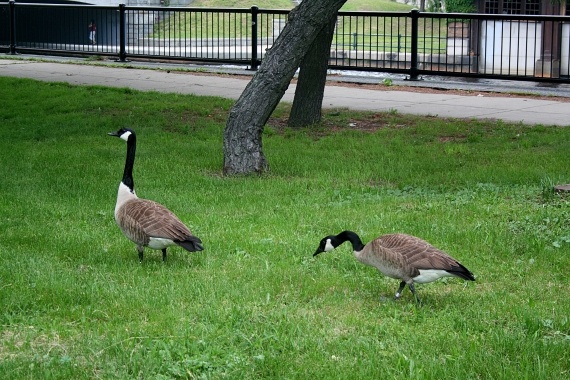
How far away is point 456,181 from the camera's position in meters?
10.8

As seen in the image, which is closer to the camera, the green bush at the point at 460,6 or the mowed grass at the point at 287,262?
the mowed grass at the point at 287,262

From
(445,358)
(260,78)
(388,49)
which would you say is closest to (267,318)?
(445,358)

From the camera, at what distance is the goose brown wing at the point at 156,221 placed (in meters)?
7.02

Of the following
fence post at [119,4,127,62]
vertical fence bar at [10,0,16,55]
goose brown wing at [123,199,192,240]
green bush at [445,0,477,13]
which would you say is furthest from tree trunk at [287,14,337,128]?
green bush at [445,0,477,13]

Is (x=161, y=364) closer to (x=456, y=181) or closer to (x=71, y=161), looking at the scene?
(x=456, y=181)

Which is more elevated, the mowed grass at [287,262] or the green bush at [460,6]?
the green bush at [460,6]

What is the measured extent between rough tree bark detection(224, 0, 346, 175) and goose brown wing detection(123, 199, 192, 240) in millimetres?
4154

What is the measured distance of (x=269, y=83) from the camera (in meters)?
11.8

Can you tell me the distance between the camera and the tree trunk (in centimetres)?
1492

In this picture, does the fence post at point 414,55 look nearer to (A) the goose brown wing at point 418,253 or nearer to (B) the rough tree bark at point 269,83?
(B) the rough tree bark at point 269,83

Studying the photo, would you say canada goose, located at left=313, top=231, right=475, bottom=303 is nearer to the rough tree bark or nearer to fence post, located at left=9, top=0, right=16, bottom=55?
the rough tree bark

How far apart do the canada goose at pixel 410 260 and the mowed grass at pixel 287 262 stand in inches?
10.5

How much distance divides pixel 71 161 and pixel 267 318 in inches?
263

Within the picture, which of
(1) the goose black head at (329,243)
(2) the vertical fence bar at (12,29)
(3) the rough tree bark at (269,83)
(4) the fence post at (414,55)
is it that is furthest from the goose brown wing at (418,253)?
(2) the vertical fence bar at (12,29)
